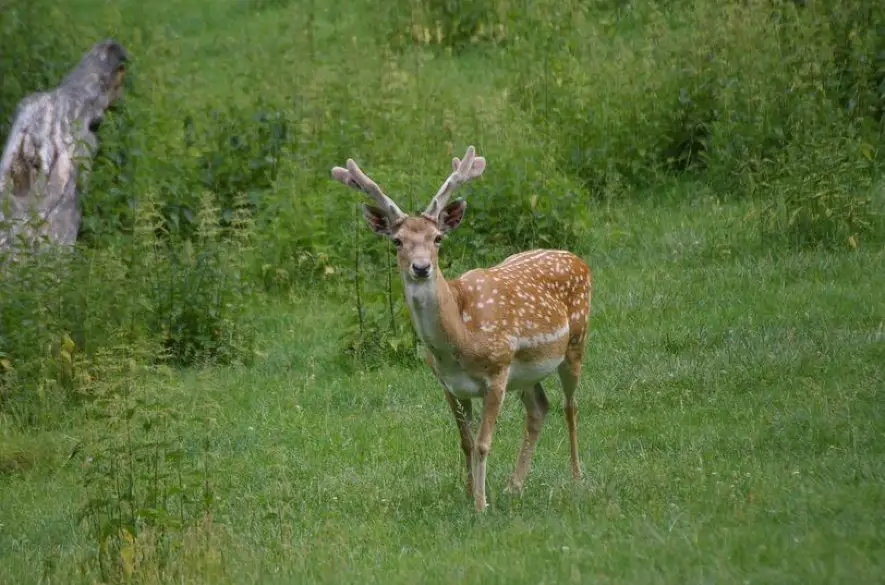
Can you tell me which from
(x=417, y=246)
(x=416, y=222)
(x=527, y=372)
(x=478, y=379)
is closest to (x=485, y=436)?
(x=478, y=379)

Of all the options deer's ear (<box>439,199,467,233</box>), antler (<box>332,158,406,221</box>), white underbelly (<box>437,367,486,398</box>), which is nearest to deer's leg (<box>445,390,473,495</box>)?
white underbelly (<box>437,367,486,398</box>)

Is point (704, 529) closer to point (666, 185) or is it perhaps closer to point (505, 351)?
point (505, 351)

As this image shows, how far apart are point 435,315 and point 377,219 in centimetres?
79

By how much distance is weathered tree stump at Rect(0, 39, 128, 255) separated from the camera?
1302 centimetres

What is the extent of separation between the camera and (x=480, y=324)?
8242 millimetres

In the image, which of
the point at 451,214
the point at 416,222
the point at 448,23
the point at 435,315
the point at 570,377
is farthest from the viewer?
the point at 448,23

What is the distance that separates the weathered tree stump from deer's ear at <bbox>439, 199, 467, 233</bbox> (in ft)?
16.2

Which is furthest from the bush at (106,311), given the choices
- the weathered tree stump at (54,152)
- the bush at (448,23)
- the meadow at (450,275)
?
the bush at (448,23)

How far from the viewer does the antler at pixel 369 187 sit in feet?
27.1

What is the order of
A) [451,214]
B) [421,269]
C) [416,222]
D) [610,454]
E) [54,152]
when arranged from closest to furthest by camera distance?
1. [421,269]
2. [416,222]
3. [451,214]
4. [610,454]
5. [54,152]

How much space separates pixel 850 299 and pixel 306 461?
453 centimetres

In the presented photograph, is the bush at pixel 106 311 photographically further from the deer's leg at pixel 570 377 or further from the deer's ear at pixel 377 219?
the deer's leg at pixel 570 377

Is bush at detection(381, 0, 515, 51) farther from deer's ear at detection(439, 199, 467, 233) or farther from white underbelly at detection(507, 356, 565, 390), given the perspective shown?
white underbelly at detection(507, 356, 565, 390)

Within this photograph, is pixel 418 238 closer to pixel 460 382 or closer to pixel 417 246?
pixel 417 246
